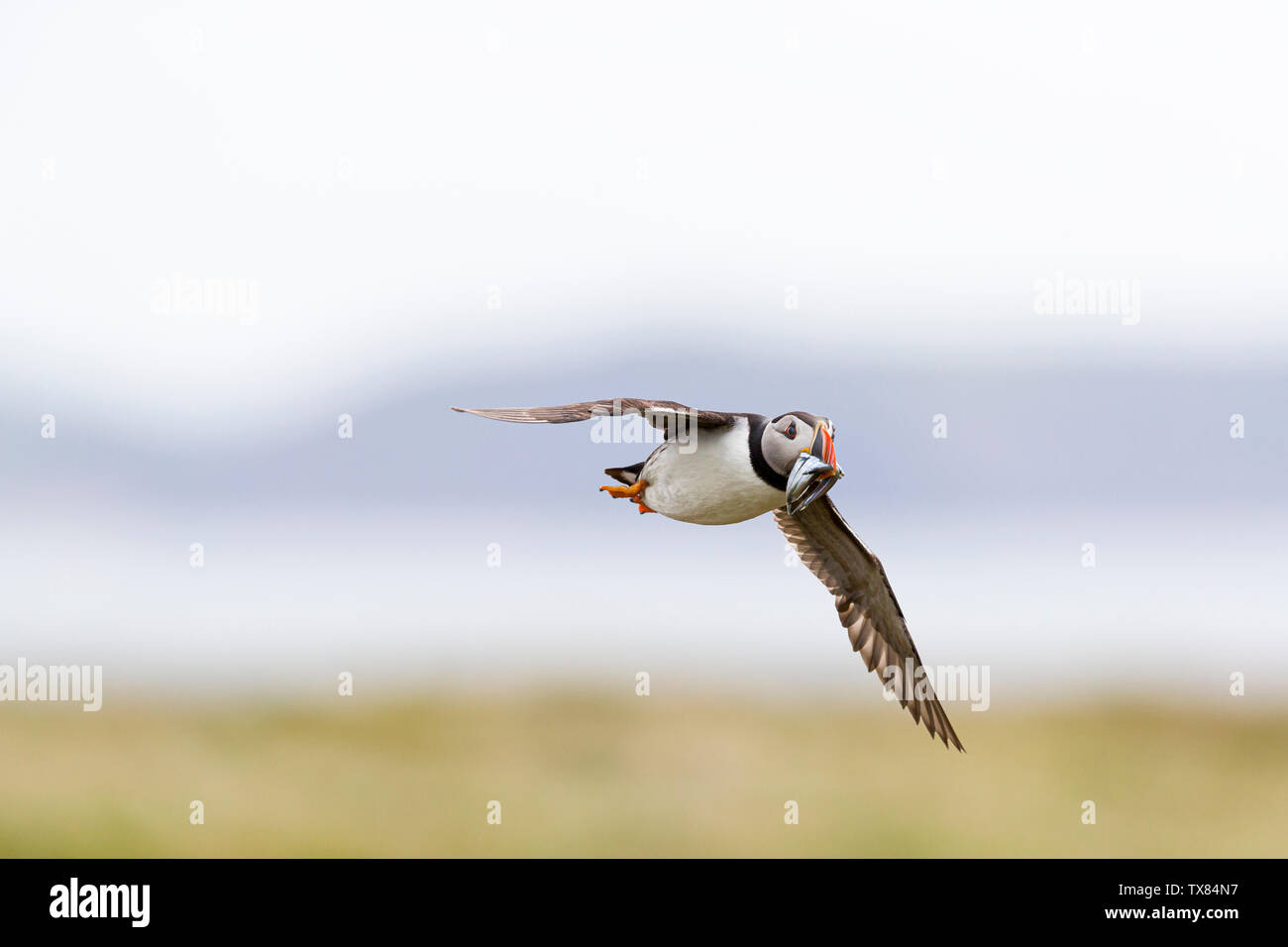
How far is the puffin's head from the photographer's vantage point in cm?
925

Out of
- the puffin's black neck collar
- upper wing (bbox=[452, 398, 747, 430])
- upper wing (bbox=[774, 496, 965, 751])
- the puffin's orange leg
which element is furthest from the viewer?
upper wing (bbox=[774, 496, 965, 751])

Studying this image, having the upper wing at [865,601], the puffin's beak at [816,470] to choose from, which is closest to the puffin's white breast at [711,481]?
the puffin's beak at [816,470]

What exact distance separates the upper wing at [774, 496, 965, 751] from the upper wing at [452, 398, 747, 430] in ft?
8.54

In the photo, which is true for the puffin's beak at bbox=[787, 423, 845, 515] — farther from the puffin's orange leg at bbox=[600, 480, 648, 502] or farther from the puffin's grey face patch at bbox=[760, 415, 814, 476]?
the puffin's orange leg at bbox=[600, 480, 648, 502]

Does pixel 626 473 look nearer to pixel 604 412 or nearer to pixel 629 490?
pixel 629 490

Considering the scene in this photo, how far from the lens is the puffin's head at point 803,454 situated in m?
9.25

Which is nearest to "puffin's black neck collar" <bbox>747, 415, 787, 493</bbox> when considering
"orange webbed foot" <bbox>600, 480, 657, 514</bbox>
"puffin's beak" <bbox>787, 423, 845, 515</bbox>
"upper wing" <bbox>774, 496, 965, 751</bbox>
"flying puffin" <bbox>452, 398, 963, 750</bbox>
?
"flying puffin" <bbox>452, 398, 963, 750</bbox>

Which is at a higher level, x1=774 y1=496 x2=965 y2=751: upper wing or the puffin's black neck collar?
the puffin's black neck collar

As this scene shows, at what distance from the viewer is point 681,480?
10.4 meters

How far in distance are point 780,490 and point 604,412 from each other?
202 cm

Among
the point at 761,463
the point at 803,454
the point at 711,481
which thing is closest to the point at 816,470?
the point at 803,454

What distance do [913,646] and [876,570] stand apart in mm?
1103
